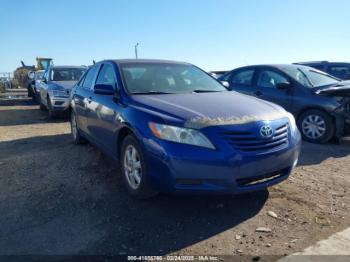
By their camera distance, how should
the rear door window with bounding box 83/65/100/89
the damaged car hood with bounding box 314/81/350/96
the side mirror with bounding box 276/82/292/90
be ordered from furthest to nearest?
the side mirror with bounding box 276/82/292/90, the damaged car hood with bounding box 314/81/350/96, the rear door window with bounding box 83/65/100/89

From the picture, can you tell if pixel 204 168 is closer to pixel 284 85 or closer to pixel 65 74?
pixel 284 85

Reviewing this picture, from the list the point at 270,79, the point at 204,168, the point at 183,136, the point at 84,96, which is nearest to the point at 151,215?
the point at 204,168

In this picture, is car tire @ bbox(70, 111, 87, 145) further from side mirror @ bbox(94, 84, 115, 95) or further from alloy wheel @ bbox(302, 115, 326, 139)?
alloy wheel @ bbox(302, 115, 326, 139)

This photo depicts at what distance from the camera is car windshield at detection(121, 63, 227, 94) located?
459 centimetres

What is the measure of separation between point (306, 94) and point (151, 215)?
4.74 metres

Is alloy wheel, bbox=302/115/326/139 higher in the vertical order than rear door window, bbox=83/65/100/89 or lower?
lower

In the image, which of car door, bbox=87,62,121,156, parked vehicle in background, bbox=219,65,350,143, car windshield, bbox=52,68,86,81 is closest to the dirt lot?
car door, bbox=87,62,121,156

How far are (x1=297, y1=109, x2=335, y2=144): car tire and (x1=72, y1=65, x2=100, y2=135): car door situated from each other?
4.17 metres

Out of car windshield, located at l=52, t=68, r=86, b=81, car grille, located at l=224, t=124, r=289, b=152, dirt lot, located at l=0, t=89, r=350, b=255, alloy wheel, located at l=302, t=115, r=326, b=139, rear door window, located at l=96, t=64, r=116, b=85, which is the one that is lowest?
dirt lot, located at l=0, t=89, r=350, b=255

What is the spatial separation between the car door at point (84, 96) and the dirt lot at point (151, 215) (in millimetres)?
827

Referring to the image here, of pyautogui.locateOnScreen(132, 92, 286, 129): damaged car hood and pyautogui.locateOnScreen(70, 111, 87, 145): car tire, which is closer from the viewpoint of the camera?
pyautogui.locateOnScreen(132, 92, 286, 129): damaged car hood

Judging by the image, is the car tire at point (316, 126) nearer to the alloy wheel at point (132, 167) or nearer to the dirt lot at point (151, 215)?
the dirt lot at point (151, 215)

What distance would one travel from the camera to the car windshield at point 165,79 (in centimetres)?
459

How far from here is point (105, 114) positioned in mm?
4711
